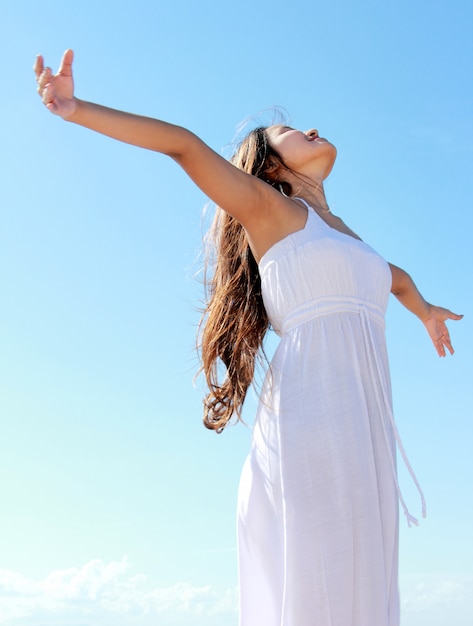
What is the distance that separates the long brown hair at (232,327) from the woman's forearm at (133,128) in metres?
0.77

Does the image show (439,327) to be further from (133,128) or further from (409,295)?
(133,128)

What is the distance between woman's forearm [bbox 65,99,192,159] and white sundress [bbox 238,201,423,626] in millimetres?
648

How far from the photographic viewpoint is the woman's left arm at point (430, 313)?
4871mm

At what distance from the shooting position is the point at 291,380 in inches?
142

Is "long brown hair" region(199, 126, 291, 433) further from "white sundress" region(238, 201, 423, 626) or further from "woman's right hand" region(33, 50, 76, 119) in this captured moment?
"woman's right hand" region(33, 50, 76, 119)

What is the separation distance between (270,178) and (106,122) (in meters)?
1.22

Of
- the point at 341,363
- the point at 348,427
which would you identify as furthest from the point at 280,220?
the point at 348,427

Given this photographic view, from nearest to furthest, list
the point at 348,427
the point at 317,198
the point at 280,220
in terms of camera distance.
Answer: the point at 348,427 < the point at 280,220 < the point at 317,198

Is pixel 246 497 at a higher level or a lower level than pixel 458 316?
lower

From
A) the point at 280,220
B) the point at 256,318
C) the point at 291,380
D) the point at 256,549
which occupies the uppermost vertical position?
the point at 280,220

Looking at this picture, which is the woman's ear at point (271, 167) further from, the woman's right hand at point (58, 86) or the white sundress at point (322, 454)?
the woman's right hand at point (58, 86)

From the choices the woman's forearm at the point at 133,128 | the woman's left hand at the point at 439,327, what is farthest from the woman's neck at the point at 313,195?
the woman's left hand at the point at 439,327

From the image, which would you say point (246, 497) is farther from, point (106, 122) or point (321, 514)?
point (106, 122)

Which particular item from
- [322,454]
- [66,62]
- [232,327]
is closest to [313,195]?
Answer: [232,327]
